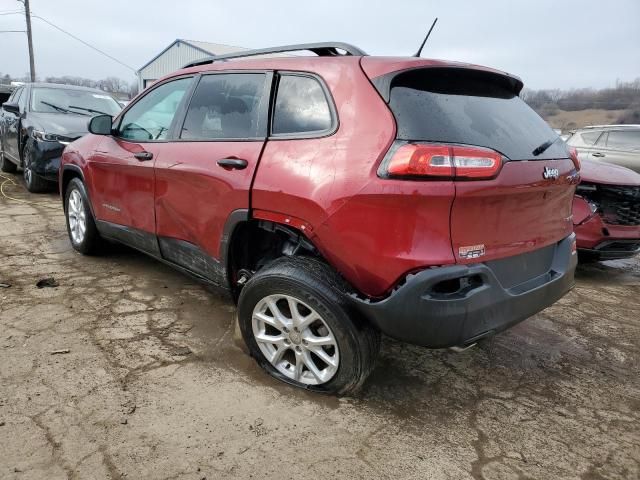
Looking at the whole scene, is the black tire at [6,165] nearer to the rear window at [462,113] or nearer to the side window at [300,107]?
the side window at [300,107]

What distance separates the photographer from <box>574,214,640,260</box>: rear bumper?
4.26m

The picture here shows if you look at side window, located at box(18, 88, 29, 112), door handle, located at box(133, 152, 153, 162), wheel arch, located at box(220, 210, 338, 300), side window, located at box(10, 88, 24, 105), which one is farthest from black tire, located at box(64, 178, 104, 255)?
side window, located at box(10, 88, 24, 105)

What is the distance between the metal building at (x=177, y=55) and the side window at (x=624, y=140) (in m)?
25.4

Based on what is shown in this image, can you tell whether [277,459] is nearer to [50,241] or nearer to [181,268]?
[181,268]

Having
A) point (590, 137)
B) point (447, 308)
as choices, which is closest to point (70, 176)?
point (447, 308)

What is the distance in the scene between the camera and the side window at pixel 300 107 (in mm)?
2324

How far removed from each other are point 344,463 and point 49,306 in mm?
2396

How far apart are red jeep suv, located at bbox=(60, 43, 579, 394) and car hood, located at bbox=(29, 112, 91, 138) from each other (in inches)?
180

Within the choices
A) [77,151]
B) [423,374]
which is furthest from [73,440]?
[77,151]

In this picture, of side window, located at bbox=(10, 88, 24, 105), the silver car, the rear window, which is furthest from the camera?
the silver car

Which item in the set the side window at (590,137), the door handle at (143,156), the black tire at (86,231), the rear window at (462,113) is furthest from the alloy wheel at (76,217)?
the side window at (590,137)

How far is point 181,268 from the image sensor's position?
3227 mm

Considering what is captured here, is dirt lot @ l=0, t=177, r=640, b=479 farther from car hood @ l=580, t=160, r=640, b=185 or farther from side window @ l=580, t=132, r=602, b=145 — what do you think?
side window @ l=580, t=132, r=602, b=145

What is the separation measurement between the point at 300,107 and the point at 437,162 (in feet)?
2.70
